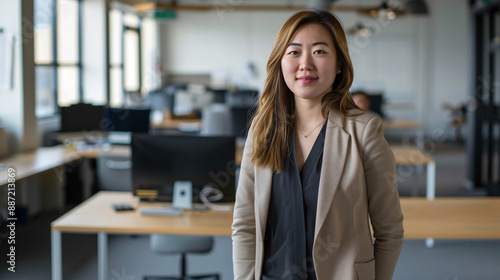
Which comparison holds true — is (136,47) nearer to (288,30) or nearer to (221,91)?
(221,91)

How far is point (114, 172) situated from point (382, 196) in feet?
13.0

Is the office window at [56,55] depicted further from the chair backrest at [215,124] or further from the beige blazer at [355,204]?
the beige blazer at [355,204]

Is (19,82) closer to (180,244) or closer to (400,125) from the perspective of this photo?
(180,244)

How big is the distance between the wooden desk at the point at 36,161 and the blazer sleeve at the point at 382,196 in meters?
3.11

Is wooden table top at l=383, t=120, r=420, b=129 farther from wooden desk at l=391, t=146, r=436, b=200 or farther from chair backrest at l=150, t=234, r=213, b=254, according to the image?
chair backrest at l=150, t=234, r=213, b=254

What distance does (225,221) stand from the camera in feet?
10.1

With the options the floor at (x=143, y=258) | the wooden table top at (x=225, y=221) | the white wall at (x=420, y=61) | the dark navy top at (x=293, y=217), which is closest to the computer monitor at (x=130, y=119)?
the floor at (x=143, y=258)

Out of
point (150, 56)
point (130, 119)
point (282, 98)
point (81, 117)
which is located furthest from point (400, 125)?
point (282, 98)

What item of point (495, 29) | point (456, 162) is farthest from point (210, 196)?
point (456, 162)

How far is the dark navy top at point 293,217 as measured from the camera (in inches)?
63.0

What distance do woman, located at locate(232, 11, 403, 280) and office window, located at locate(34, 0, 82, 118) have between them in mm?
5688

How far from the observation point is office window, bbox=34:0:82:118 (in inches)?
284

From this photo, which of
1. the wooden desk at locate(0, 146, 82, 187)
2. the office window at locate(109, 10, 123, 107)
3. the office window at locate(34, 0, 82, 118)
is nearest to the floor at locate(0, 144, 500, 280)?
the wooden desk at locate(0, 146, 82, 187)

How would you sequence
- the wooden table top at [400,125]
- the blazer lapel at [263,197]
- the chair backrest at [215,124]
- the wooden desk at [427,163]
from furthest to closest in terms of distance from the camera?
the wooden table top at [400,125]
the chair backrest at [215,124]
the wooden desk at [427,163]
the blazer lapel at [263,197]
